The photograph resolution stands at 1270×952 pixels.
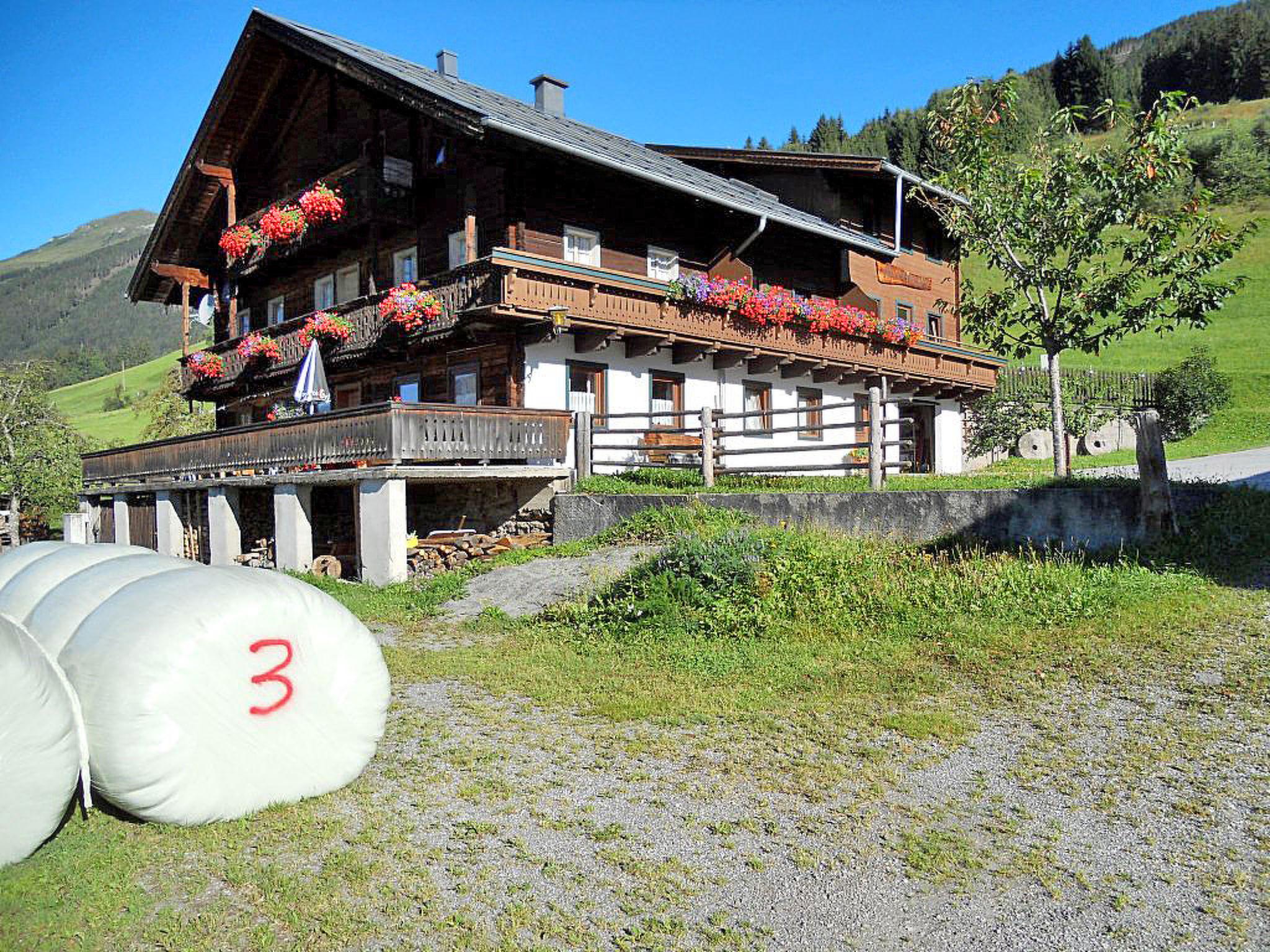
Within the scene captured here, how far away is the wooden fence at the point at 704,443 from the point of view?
14867 millimetres

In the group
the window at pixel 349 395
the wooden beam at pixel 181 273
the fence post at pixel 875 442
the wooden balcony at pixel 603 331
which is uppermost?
the wooden beam at pixel 181 273

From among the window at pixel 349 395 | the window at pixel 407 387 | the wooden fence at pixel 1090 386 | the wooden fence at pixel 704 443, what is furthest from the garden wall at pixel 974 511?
the wooden fence at pixel 1090 386

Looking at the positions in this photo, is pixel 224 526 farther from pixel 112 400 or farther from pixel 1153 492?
pixel 112 400

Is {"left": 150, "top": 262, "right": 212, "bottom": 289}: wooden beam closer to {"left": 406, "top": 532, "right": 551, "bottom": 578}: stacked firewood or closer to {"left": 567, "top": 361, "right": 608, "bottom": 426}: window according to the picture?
{"left": 567, "top": 361, "right": 608, "bottom": 426}: window

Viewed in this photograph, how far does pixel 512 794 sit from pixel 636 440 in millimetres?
14967

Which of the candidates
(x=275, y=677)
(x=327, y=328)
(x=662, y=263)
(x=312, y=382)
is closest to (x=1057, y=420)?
(x=662, y=263)

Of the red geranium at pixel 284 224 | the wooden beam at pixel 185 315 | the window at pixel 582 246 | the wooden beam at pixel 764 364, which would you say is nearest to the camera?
the window at pixel 582 246

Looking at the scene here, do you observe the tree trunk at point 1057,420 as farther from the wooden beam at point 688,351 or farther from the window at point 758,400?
the window at point 758,400

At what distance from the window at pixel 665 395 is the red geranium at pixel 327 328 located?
684cm

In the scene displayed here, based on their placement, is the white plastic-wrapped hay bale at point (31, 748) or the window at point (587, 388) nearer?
the white plastic-wrapped hay bale at point (31, 748)

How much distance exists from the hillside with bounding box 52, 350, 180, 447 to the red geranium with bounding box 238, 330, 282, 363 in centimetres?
4971

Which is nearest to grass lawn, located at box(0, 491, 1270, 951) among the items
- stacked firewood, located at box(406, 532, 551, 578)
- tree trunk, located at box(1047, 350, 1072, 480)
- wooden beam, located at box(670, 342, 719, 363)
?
stacked firewood, located at box(406, 532, 551, 578)

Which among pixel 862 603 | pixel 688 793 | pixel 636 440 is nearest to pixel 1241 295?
pixel 636 440

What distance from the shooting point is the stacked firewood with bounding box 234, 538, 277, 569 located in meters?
19.4
